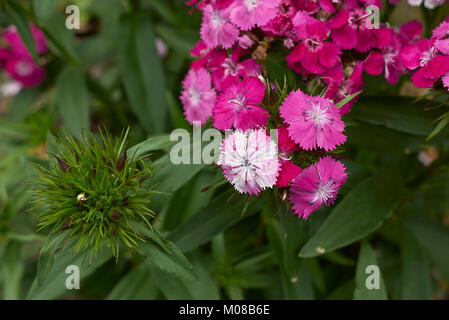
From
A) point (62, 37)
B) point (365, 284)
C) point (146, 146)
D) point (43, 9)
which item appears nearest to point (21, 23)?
point (43, 9)

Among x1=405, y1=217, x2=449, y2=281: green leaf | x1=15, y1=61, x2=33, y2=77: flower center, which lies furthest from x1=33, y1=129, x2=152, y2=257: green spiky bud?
x1=405, y1=217, x2=449, y2=281: green leaf

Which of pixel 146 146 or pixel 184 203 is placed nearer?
pixel 146 146

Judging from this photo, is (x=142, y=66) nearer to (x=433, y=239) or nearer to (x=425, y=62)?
(x=425, y=62)

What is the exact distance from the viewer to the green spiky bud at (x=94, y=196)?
93 cm

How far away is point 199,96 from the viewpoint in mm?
1141

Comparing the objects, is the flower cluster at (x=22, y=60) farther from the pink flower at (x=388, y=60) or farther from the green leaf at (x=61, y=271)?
the pink flower at (x=388, y=60)

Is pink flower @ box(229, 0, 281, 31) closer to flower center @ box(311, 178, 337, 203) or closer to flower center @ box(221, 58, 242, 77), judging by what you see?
flower center @ box(221, 58, 242, 77)

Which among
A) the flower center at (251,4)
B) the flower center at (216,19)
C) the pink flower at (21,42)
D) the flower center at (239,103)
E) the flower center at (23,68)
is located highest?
the pink flower at (21,42)

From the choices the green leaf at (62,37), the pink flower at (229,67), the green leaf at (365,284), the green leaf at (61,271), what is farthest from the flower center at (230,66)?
the green leaf at (62,37)

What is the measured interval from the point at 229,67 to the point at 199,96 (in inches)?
4.6

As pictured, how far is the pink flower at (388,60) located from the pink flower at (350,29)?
0.18 feet

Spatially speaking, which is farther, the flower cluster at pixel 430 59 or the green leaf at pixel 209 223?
the green leaf at pixel 209 223

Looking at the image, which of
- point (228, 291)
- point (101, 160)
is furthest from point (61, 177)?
point (228, 291)
